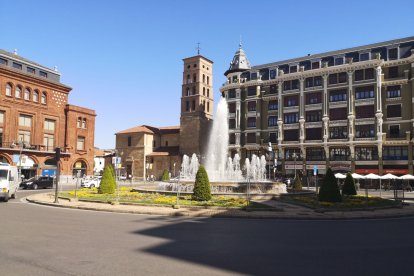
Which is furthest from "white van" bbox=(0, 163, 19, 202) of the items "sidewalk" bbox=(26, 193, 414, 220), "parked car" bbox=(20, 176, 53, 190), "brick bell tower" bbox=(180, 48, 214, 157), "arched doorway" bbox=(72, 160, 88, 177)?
"brick bell tower" bbox=(180, 48, 214, 157)

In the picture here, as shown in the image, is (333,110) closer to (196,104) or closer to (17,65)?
(196,104)

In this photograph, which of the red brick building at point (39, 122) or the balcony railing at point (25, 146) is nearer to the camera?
the balcony railing at point (25, 146)

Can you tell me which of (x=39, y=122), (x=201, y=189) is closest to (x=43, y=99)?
(x=39, y=122)

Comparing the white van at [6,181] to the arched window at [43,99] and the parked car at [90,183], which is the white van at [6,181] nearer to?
the parked car at [90,183]

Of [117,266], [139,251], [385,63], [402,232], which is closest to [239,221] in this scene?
[402,232]

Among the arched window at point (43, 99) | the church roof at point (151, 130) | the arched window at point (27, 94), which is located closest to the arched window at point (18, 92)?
the arched window at point (27, 94)

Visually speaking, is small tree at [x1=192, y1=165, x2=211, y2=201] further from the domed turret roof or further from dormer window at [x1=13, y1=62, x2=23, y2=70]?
the domed turret roof

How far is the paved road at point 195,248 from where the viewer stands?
782 cm

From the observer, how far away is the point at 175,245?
10.4m

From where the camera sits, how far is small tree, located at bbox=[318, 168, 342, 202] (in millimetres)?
24469

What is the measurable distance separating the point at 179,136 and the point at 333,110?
117 ft

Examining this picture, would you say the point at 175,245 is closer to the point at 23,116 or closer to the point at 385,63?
the point at 23,116

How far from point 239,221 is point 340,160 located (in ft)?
145

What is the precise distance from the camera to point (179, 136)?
3231 inches
